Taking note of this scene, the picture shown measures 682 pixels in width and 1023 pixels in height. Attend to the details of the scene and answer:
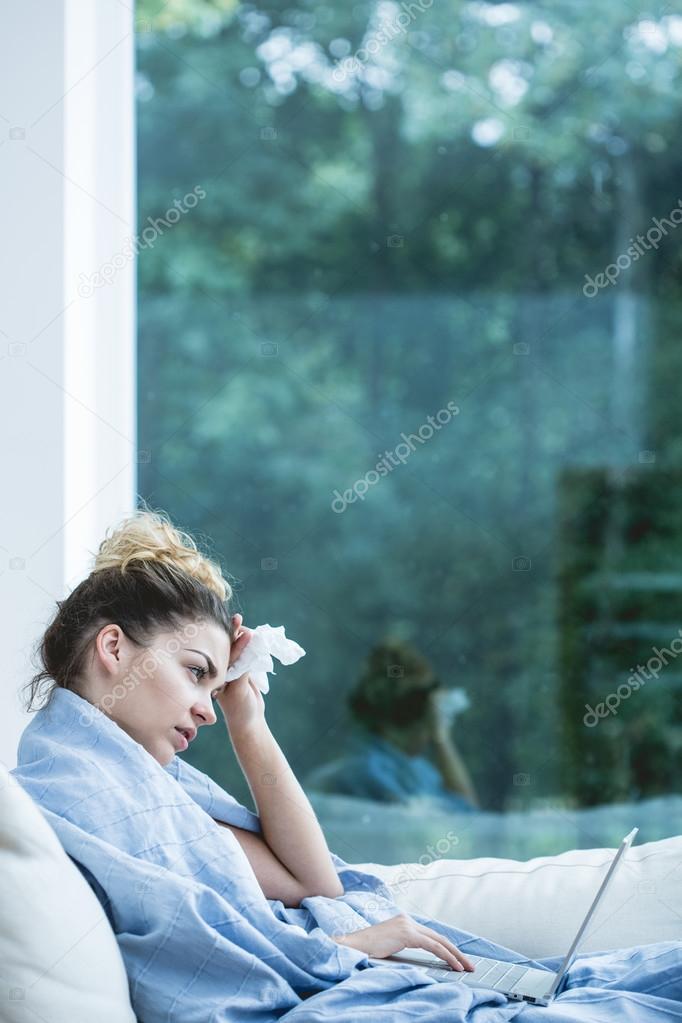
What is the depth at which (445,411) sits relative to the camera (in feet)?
9.86

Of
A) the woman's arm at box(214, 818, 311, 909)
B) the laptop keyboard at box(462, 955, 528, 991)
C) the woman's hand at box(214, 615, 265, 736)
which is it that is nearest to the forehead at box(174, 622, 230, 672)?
the woman's hand at box(214, 615, 265, 736)

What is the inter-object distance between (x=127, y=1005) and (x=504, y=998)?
41cm

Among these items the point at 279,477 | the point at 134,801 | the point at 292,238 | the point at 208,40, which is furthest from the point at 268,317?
the point at 134,801

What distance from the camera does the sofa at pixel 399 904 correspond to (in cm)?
123

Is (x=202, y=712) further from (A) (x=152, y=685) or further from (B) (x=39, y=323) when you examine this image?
(B) (x=39, y=323)

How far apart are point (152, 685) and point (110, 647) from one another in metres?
0.07

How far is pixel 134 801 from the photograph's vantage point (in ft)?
4.66

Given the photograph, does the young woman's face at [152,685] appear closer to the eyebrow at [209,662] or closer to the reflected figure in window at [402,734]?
the eyebrow at [209,662]

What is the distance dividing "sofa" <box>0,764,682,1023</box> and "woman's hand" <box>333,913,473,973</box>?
0.30 meters

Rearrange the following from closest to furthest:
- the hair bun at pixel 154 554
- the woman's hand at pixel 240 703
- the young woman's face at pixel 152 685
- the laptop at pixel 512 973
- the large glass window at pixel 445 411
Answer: the laptop at pixel 512 973, the young woman's face at pixel 152 685, the hair bun at pixel 154 554, the woman's hand at pixel 240 703, the large glass window at pixel 445 411

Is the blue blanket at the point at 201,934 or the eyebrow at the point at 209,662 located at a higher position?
the eyebrow at the point at 209,662

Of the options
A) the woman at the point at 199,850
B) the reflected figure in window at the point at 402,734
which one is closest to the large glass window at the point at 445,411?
the reflected figure in window at the point at 402,734

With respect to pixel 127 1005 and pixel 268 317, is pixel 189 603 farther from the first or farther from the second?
pixel 268 317

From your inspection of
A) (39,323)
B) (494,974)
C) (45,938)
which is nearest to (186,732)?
(45,938)
